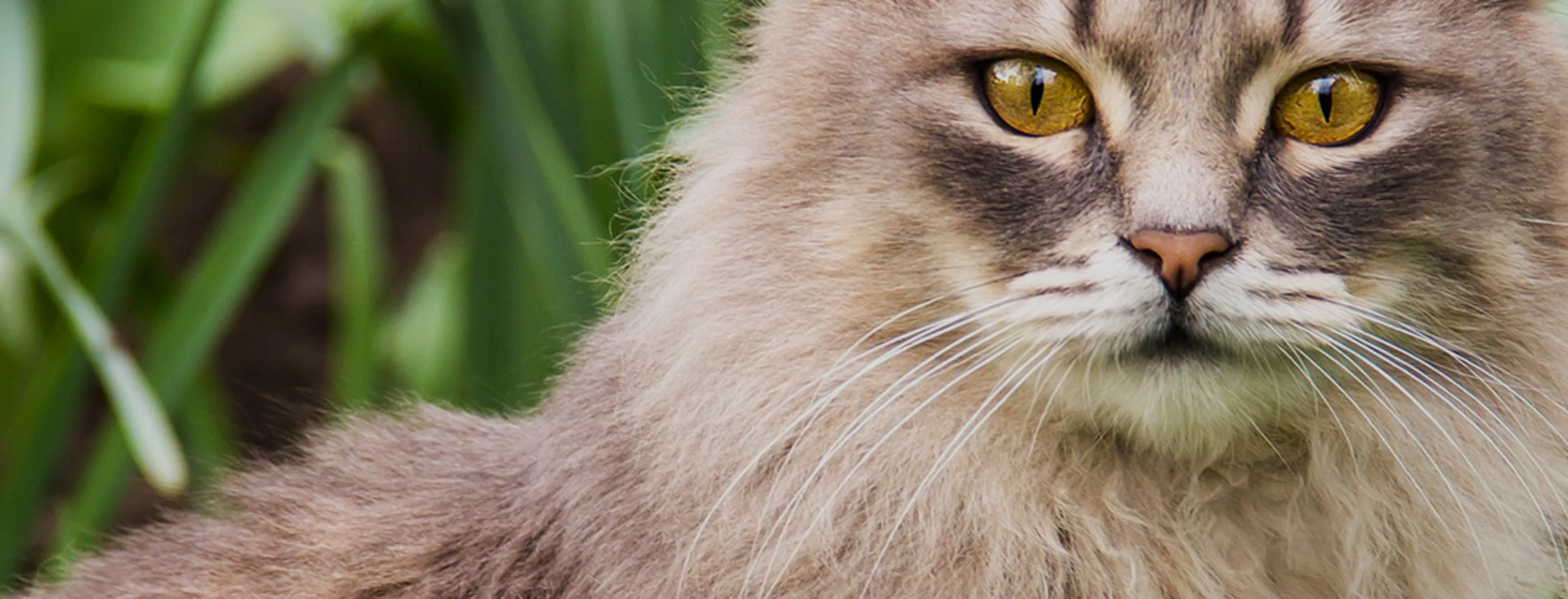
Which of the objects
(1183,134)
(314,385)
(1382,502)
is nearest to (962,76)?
(1183,134)

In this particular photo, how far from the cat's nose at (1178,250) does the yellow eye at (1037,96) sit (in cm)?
18

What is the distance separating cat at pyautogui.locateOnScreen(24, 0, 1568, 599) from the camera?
1576 millimetres

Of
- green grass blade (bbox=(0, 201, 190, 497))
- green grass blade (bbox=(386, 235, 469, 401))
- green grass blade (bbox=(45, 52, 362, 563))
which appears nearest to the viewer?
green grass blade (bbox=(0, 201, 190, 497))

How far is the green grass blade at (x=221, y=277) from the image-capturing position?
2.63 meters

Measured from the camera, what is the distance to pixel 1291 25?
1603 mm

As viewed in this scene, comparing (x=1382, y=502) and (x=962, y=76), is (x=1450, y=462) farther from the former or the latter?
(x=962, y=76)

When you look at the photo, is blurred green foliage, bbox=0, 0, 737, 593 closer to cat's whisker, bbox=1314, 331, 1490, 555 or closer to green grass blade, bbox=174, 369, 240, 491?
green grass blade, bbox=174, 369, 240, 491

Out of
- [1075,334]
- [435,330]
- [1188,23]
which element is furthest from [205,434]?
[1188,23]

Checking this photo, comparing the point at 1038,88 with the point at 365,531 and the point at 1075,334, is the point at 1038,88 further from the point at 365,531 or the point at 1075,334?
the point at 365,531

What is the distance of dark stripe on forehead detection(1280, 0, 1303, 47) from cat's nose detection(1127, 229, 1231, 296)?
227 millimetres

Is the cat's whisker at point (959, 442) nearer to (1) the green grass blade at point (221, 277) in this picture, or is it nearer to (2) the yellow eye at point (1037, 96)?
(2) the yellow eye at point (1037, 96)

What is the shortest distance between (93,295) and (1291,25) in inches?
77.8

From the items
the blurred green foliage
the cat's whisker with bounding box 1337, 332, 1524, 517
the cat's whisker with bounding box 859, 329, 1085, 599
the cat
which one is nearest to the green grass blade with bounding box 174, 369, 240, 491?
the blurred green foliage

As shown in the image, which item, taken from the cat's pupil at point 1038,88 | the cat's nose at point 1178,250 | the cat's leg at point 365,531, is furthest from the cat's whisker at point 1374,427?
the cat's leg at point 365,531
